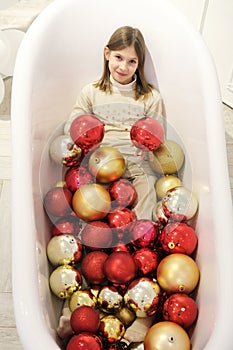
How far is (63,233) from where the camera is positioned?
1.34 metres

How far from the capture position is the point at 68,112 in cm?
162

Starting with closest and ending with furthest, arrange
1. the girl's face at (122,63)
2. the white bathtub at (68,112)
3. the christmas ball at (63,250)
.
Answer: the white bathtub at (68,112), the christmas ball at (63,250), the girl's face at (122,63)

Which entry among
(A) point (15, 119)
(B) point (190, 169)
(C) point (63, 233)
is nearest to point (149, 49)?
(B) point (190, 169)

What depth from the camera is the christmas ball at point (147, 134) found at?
1.50 metres

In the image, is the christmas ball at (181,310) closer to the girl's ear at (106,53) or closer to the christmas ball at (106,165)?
the christmas ball at (106,165)

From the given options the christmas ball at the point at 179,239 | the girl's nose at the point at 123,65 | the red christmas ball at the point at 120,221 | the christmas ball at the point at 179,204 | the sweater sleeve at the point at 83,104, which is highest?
the girl's nose at the point at 123,65

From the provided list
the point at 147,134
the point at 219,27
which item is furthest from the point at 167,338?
the point at 219,27

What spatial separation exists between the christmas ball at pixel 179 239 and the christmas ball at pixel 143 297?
0.12 meters

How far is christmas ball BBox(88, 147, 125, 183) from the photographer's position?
56.3 inches

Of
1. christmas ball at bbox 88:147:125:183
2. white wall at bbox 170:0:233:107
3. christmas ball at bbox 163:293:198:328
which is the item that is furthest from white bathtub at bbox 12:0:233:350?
white wall at bbox 170:0:233:107

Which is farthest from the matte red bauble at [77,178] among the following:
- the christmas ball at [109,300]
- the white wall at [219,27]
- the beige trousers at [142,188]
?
the white wall at [219,27]

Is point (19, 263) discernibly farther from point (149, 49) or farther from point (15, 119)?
point (149, 49)

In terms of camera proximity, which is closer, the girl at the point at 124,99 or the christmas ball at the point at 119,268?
the christmas ball at the point at 119,268

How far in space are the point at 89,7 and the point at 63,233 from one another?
68 centimetres
